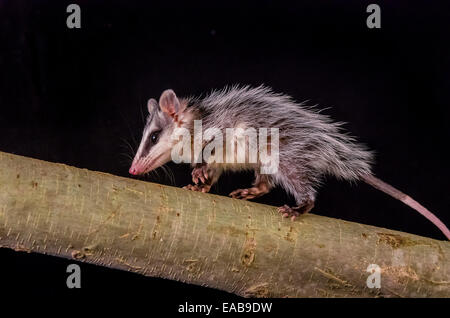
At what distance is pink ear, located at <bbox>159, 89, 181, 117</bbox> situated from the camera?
84.4 inches

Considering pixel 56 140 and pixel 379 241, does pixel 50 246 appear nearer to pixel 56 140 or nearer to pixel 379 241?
pixel 56 140

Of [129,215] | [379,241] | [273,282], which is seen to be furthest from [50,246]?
[379,241]

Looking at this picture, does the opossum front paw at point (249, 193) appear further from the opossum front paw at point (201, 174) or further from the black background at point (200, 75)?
the black background at point (200, 75)

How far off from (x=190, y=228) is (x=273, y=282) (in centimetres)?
35

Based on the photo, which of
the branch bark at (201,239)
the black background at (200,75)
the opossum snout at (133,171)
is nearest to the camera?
the branch bark at (201,239)

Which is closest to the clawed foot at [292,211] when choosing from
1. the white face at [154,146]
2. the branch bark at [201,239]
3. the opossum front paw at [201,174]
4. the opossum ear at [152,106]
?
the branch bark at [201,239]

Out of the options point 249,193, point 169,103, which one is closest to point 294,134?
point 249,193

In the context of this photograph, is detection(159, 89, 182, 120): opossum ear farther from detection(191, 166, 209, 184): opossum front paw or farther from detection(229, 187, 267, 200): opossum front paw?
detection(229, 187, 267, 200): opossum front paw

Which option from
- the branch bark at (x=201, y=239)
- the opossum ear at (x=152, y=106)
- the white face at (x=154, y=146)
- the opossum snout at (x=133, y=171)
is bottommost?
the branch bark at (x=201, y=239)

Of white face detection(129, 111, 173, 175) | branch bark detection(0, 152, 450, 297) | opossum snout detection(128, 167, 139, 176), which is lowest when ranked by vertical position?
branch bark detection(0, 152, 450, 297)

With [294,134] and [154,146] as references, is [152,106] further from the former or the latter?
[294,134]

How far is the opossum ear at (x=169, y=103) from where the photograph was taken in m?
2.14

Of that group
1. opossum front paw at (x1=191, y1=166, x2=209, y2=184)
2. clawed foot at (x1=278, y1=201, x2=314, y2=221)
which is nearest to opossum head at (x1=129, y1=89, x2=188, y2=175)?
opossum front paw at (x1=191, y1=166, x2=209, y2=184)

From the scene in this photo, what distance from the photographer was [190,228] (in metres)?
1.79
